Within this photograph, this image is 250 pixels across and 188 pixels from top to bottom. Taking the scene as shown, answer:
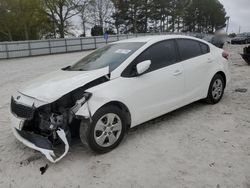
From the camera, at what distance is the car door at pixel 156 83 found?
3.69 metres

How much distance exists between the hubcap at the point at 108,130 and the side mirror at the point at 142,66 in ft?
2.40

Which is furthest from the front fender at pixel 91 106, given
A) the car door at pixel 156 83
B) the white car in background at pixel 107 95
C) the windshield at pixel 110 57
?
the windshield at pixel 110 57

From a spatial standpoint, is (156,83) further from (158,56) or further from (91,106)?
(91,106)

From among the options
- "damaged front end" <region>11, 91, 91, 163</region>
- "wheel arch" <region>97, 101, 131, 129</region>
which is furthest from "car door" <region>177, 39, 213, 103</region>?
"damaged front end" <region>11, 91, 91, 163</region>

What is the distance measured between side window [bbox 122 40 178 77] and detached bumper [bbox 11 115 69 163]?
1248 millimetres

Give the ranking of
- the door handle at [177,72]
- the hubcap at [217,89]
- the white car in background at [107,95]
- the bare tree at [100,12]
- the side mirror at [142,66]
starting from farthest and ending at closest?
the bare tree at [100,12], the hubcap at [217,89], the door handle at [177,72], the side mirror at [142,66], the white car in background at [107,95]

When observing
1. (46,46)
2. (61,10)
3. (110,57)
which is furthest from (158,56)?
(61,10)

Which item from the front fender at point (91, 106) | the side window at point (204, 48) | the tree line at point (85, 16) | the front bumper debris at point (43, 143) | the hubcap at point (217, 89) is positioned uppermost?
the tree line at point (85, 16)

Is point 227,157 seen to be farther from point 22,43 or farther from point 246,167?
point 22,43

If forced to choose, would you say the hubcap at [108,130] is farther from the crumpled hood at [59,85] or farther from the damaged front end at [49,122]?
the crumpled hood at [59,85]

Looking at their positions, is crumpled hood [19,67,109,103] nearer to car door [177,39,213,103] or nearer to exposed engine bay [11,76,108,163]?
exposed engine bay [11,76,108,163]

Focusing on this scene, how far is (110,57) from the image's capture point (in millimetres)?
4113

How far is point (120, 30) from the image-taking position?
43875 millimetres

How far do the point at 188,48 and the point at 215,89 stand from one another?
1.09m
